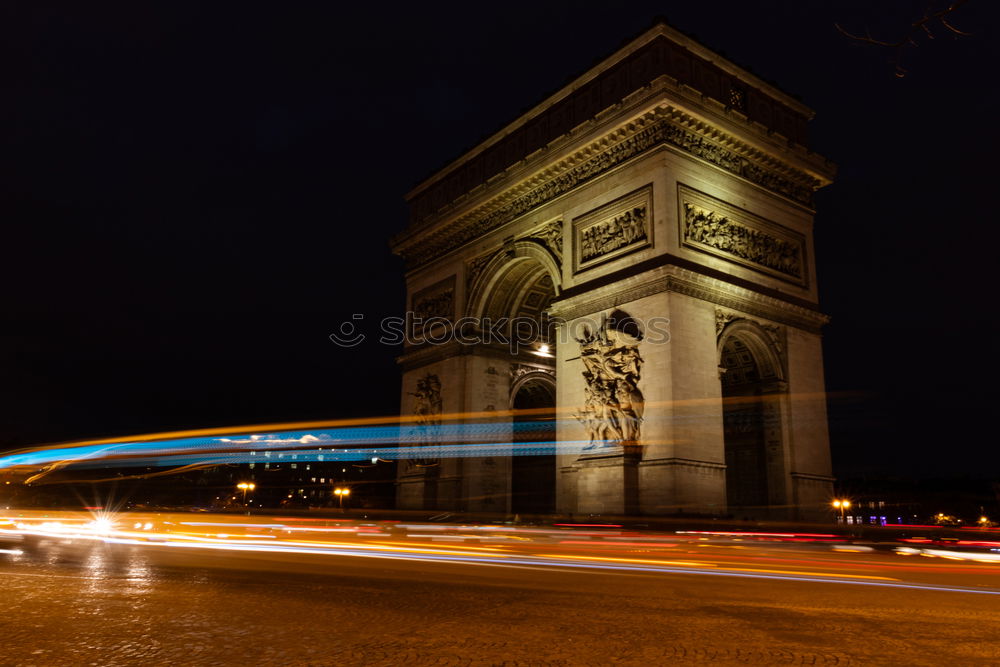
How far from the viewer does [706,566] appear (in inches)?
456

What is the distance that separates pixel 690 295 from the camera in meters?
22.2

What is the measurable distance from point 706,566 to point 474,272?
65.8 ft

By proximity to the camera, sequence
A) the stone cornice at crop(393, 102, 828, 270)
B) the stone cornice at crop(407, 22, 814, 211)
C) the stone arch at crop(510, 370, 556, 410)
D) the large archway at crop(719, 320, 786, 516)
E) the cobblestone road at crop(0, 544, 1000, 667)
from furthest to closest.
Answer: the stone arch at crop(510, 370, 556, 410) → the stone cornice at crop(407, 22, 814, 211) → the large archway at crop(719, 320, 786, 516) → the stone cornice at crop(393, 102, 828, 270) → the cobblestone road at crop(0, 544, 1000, 667)

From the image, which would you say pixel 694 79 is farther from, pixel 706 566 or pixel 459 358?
pixel 706 566

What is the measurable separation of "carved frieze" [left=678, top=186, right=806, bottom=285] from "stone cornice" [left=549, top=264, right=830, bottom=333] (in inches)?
38.3

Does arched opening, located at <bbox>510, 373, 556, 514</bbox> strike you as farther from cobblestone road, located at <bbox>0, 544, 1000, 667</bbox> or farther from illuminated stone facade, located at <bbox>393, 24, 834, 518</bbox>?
cobblestone road, located at <bbox>0, 544, 1000, 667</bbox>

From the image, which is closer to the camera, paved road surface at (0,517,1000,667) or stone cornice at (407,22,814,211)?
paved road surface at (0,517,1000,667)

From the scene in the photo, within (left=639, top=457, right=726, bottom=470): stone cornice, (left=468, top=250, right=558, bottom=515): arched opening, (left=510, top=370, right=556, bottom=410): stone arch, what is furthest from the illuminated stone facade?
(left=510, top=370, right=556, bottom=410): stone arch

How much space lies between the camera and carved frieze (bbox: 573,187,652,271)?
23.0 metres

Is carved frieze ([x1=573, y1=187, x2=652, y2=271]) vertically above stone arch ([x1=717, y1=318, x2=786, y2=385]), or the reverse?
carved frieze ([x1=573, y1=187, x2=652, y2=271])

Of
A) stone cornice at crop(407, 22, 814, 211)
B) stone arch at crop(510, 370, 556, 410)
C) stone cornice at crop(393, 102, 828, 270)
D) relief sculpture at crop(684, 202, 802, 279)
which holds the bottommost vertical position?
stone arch at crop(510, 370, 556, 410)

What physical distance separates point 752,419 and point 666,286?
18.7ft

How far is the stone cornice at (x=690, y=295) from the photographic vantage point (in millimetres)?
21906

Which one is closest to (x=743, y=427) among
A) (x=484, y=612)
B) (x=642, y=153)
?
(x=642, y=153)
